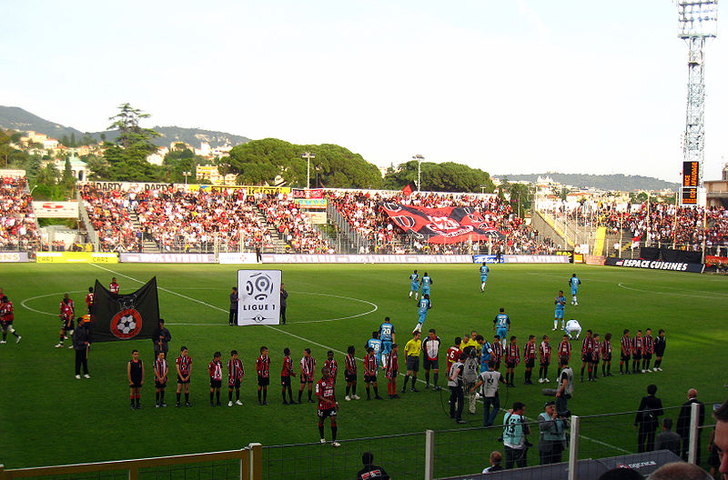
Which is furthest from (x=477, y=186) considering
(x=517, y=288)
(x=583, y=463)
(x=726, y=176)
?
(x=583, y=463)

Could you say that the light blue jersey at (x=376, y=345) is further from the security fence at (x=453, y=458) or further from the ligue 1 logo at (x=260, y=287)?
the ligue 1 logo at (x=260, y=287)

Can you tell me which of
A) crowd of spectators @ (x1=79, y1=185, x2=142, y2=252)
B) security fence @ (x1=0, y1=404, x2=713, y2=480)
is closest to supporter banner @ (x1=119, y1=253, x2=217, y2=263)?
crowd of spectators @ (x1=79, y1=185, x2=142, y2=252)

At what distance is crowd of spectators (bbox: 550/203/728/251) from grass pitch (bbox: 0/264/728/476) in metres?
20.6

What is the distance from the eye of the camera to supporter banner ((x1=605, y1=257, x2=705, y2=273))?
208ft

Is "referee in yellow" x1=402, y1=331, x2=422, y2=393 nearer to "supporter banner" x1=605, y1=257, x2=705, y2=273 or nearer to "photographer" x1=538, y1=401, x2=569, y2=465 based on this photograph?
"photographer" x1=538, y1=401, x2=569, y2=465

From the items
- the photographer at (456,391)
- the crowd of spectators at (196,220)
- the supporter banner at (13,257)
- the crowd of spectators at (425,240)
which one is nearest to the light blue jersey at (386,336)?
the photographer at (456,391)

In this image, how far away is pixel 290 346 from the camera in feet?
80.0

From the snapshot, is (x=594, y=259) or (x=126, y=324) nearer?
→ (x=126, y=324)

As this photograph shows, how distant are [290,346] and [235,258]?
3752 cm

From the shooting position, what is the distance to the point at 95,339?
19484mm

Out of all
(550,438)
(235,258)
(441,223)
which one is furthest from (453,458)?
(441,223)

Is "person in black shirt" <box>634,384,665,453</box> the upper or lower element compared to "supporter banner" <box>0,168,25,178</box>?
lower

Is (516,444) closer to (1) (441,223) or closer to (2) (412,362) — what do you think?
(2) (412,362)

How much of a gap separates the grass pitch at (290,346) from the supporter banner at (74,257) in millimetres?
5000
